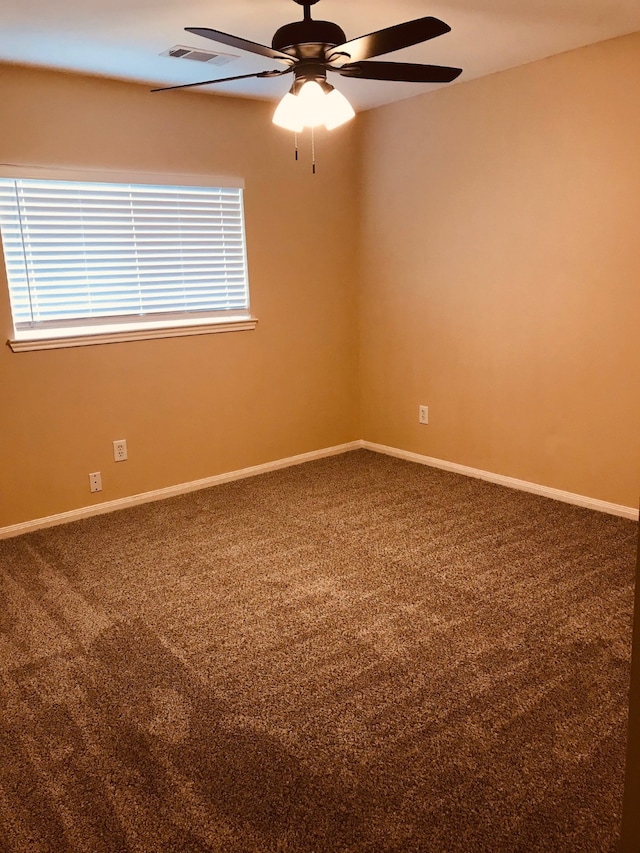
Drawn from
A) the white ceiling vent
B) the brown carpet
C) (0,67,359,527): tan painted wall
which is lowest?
the brown carpet

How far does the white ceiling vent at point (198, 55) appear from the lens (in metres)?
3.20

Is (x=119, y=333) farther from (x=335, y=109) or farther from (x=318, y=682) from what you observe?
(x=318, y=682)

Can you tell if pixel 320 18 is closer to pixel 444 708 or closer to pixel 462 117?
pixel 462 117

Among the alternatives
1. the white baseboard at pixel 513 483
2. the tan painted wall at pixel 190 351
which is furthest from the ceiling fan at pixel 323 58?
the white baseboard at pixel 513 483

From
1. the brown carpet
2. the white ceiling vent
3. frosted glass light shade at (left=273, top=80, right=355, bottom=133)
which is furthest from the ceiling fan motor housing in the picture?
the brown carpet

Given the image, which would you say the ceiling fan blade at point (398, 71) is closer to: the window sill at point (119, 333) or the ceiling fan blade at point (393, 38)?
the ceiling fan blade at point (393, 38)

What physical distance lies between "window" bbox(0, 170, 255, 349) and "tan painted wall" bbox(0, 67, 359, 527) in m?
0.10

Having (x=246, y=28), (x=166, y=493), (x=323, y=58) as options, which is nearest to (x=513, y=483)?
(x=166, y=493)

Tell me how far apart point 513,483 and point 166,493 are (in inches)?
86.0

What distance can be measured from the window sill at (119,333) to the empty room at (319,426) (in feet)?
0.09

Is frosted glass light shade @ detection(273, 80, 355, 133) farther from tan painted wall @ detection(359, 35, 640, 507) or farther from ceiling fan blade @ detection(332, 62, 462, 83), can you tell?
tan painted wall @ detection(359, 35, 640, 507)

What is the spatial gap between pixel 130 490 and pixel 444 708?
254cm

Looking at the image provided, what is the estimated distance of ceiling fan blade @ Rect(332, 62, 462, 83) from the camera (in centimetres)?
248

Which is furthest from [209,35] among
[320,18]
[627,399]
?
[627,399]
